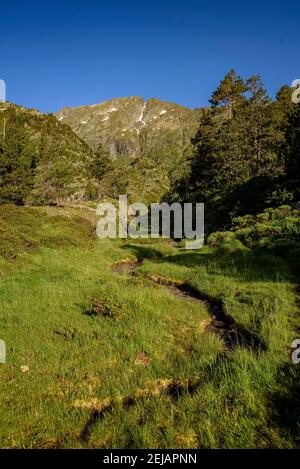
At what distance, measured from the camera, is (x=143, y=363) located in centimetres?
786

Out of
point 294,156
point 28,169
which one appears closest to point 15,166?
point 28,169

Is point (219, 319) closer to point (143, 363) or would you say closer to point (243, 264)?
point (143, 363)

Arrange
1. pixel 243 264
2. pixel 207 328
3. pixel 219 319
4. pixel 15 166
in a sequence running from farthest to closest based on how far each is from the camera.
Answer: pixel 15 166
pixel 243 264
pixel 219 319
pixel 207 328

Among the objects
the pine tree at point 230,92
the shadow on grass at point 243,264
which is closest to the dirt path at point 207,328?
the shadow on grass at point 243,264

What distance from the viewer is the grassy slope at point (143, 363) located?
5.18 m

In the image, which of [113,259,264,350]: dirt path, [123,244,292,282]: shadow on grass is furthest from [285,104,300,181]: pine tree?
[113,259,264,350]: dirt path

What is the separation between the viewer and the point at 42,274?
16547mm

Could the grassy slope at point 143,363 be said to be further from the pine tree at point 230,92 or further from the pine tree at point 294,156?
the pine tree at point 230,92

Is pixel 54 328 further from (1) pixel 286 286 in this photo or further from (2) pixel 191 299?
(1) pixel 286 286

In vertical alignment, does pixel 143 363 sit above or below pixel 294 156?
below

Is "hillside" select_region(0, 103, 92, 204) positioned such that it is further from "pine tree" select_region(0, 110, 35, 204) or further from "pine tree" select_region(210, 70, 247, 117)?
"pine tree" select_region(210, 70, 247, 117)

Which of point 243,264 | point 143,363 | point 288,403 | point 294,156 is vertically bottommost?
point 143,363

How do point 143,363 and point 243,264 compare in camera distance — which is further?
point 243,264
